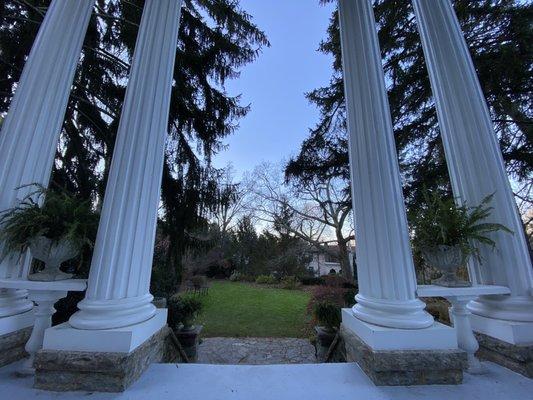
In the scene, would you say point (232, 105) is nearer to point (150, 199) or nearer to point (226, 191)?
point (226, 191)

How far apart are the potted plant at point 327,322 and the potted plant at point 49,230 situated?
398 cm

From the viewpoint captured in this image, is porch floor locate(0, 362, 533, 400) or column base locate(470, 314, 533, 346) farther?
column base locate(470, 314, 533, 346)

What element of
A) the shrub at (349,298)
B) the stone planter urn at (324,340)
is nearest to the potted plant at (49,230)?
the stone planter urn at (324,340)

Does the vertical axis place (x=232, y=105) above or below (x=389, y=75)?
below

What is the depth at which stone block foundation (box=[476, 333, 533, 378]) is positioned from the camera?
1557 millimetres

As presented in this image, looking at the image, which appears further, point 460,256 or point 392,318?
point 460,256

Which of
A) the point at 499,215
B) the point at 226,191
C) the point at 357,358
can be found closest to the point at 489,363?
the point at 357,358

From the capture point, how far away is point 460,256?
1773 mm

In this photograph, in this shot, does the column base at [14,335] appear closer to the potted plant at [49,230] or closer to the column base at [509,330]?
the potted plant at [49,230]

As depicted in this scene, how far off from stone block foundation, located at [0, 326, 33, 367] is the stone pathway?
10.8 feet

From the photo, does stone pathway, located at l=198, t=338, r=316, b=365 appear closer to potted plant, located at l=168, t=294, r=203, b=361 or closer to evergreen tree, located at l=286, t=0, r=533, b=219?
potted plant, located at l=168, t=294, r=203, b=361

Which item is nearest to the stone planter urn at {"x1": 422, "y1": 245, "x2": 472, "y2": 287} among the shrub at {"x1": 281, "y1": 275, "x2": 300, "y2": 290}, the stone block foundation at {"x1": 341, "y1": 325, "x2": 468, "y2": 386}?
the stone block foundation at {"x1": 341, "y1": 325, "x2": 468, "y2": 386}

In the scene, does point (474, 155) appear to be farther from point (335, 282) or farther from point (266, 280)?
point (266, 280)

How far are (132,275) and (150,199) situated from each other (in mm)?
533
